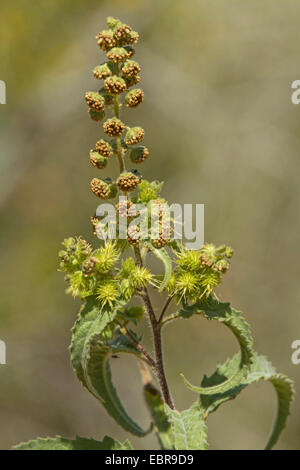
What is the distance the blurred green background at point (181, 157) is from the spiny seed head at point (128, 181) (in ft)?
18.3

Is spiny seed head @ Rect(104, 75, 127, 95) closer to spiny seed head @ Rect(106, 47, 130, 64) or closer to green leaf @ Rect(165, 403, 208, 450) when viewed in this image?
spiny seed head @ Rect(106, 47, 130, 64)

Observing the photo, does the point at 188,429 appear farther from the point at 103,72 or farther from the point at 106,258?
the point at 103,72

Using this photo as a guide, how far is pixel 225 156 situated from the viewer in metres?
8.66

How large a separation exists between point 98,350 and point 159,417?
0.53 m

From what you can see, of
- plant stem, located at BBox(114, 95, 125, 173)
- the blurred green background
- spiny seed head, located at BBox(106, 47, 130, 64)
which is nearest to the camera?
spiny seed head, located at BBox(106, 47, 130, 64)

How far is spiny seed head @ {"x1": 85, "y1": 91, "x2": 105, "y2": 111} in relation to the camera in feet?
8.15

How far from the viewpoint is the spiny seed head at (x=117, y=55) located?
2.42 m

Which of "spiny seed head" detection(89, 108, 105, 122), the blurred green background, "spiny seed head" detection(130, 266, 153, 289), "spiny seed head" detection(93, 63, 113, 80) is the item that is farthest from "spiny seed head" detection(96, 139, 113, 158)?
the blurred green background

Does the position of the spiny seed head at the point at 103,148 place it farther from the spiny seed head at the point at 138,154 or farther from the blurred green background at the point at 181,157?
the blurred green background at the point at 181,157

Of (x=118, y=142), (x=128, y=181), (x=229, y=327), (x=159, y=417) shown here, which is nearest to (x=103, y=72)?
(x=118, y=142)

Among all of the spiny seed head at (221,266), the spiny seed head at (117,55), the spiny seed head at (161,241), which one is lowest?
the spiny seed head at (221,266)

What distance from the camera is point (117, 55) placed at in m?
2.42

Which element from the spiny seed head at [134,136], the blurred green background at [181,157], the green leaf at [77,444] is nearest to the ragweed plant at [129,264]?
the spiny seed head at [134,136]

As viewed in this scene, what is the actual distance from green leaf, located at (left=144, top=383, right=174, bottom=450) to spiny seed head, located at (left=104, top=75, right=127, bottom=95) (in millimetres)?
1614
